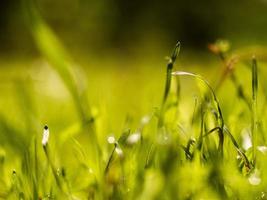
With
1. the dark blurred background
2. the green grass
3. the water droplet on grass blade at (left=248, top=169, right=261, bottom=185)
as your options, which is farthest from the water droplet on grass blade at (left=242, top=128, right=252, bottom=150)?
the dark blurred background

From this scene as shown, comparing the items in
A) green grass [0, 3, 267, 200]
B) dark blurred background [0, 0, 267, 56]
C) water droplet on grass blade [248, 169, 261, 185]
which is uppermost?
dark blurred background [0, 0, 267, 56]

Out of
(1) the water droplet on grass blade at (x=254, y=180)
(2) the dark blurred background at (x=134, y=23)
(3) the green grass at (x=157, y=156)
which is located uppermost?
(2) the dark blurred background at (x=134, y=23)

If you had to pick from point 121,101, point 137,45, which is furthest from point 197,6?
point 121,101

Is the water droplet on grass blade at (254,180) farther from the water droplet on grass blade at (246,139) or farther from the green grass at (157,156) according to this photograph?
the water droplet on grass blade at (246,139)

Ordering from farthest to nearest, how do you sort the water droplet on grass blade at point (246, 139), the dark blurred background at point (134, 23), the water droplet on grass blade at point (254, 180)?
the dark blurred background at point (134, 23) < the water droplet on grass blade at point (246, 139) < the water droplet on grass blade at point (254, 180)

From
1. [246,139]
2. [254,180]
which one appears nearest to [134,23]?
[246,139]

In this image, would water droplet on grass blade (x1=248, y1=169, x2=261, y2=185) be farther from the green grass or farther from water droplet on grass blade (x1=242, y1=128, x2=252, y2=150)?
water droplet on grass blade (x1=242, y1=128, x2=252, y2=150)

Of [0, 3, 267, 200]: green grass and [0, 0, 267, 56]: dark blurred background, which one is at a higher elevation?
[0, 0, 267, 56]: dark blurred background

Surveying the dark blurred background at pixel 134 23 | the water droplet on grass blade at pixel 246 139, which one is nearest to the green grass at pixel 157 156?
the water droplet on grass blade at pixel 246 139

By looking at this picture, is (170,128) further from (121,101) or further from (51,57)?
(121,101)

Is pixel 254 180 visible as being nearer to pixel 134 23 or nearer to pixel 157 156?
pixel 157 156
